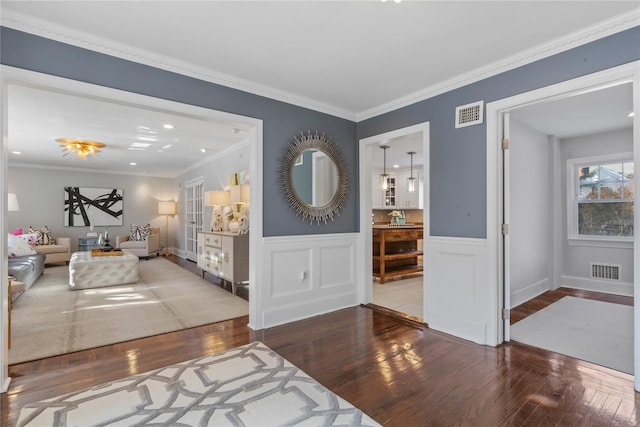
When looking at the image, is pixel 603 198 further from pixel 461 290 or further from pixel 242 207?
pixel 242 207

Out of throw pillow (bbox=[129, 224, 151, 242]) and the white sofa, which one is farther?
throw pillow (bbox=[129, 224, 151, 242])

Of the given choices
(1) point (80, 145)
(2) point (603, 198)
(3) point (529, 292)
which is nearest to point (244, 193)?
(1) point (80, 145)

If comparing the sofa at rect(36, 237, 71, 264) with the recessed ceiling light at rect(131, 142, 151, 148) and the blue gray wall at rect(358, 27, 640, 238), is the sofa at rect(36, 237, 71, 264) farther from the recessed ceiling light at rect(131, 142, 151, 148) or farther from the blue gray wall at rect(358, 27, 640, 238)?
the blue gray wall at rect(358, 27, 640, 238)

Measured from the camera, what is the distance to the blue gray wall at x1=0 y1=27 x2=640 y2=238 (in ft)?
7.23

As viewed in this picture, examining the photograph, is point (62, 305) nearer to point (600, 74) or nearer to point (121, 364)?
point (121, 364)

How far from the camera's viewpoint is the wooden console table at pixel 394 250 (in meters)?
5.39

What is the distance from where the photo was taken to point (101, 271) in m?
5.03

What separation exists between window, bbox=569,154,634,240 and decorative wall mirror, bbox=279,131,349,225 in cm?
394

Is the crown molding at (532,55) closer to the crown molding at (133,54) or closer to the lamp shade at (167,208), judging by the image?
the crown molding at (133,54)

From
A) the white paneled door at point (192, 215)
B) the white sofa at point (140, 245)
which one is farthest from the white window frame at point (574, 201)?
the white sofa at point (140, 245)

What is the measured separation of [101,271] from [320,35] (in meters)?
5.03

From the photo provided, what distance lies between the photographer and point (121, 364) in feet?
8.06

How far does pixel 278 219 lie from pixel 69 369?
214cm

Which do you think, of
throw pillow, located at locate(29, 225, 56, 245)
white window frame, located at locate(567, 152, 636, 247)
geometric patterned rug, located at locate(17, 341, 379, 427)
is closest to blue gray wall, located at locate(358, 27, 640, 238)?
geometric patterned rug, located at locate(17, 341, 379, 427)
